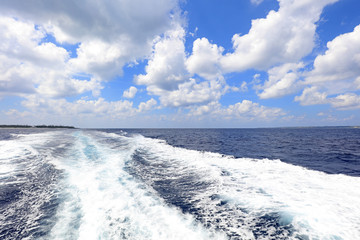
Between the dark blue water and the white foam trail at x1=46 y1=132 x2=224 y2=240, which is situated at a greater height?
the white foam trail at x1=46 y1=132 x2=224 y2=240

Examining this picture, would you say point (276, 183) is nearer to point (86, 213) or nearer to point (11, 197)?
point (86, 213)

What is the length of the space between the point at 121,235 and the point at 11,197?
6.04 metres

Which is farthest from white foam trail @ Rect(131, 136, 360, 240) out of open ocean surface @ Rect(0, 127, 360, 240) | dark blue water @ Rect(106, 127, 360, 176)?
dark blue water @ Rect(106, 127, 360, 176)

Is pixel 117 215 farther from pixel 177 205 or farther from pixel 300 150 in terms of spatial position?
pixel 300 150

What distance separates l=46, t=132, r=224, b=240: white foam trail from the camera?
4727 millimetres

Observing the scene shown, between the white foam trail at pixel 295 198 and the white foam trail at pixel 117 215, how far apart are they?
1310mm

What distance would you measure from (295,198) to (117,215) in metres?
7.22

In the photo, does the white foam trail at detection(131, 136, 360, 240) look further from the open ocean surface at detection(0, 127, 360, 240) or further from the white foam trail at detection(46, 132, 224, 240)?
the white foam trail at detection(46, 132, 224, 240)

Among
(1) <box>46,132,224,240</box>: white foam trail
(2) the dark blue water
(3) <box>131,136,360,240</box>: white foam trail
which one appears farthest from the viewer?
(2) the dark blue water

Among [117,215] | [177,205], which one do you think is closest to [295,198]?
[177,205]

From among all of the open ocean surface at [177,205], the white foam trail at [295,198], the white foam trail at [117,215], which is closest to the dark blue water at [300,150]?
the white foam trail at [295,198]

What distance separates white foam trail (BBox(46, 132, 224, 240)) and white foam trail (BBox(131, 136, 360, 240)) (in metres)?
1.31

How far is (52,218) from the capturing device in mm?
5383

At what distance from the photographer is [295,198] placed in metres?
6.75
